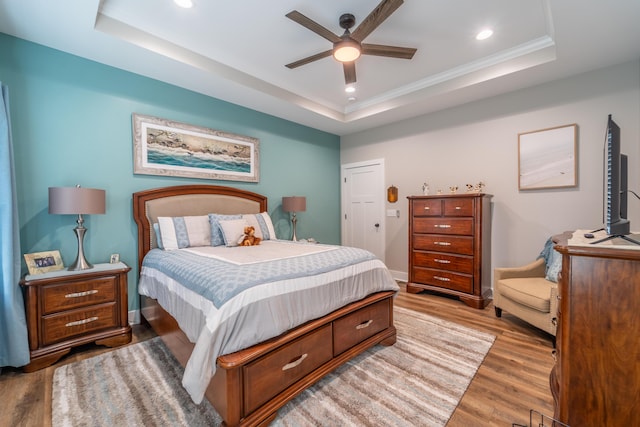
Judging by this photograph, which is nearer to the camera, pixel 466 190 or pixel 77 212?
pixel 77 212

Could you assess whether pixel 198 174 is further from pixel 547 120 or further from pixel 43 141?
pixel 547 120

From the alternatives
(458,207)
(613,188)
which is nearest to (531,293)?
(458,207)

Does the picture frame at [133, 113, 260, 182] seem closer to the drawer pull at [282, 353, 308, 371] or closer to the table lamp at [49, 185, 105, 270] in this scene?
the table lamp at [49, 185, 105, 270]

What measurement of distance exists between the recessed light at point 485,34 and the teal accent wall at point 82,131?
3.09 metres

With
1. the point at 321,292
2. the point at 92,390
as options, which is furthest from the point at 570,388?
the point at 92,390

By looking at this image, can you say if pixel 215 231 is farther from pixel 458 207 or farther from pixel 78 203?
pixel 458 207

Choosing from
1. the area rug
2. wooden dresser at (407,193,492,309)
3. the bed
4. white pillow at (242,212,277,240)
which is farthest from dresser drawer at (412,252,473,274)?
white pillow at (242,212,277,240)

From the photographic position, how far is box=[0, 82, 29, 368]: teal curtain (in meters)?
1.95

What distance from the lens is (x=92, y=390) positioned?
1.81 metres

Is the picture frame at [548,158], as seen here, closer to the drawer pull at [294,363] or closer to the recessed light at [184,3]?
the drawer pull at [294,363]

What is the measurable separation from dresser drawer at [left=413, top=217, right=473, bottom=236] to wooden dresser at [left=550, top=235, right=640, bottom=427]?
7.67 feet

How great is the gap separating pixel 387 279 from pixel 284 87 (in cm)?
292

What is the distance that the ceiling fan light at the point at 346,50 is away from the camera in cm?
224

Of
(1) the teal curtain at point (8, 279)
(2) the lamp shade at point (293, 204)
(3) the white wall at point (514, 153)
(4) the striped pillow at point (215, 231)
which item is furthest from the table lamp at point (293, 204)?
(1) the teal curtain at point (8, 279)
